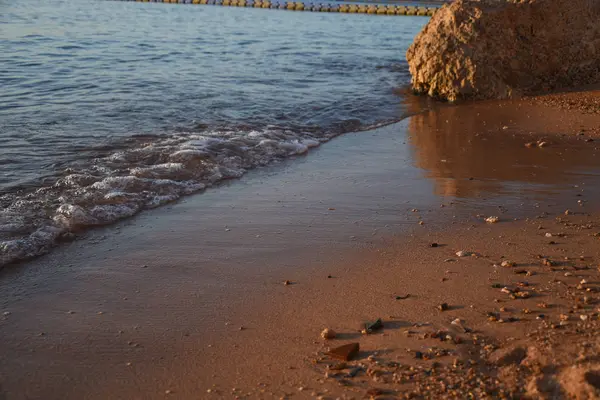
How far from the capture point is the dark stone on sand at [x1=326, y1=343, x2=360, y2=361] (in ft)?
10.4

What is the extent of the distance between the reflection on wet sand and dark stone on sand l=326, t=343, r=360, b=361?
292 centimetres

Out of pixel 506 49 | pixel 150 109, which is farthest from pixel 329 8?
pixel 150 109

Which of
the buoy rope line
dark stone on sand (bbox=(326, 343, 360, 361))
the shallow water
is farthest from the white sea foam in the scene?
the buoy rope line

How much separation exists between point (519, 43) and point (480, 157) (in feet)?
15.5

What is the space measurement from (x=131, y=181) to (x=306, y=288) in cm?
262

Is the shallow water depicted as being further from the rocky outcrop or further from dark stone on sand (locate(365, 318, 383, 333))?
dark stone on sand (locate(365, 318, 383, 333))

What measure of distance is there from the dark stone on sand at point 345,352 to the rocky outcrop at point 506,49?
8047mm

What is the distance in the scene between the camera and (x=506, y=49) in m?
10.8

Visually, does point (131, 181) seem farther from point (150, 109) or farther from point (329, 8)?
point (329, 8)

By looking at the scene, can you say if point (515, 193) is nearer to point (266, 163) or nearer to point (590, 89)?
point (266, 163)

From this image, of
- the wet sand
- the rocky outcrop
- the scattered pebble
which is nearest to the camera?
the wet sand

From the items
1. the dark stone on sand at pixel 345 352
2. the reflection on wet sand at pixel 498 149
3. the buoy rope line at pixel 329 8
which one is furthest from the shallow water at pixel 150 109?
the buoy rope line at pixel 329 8

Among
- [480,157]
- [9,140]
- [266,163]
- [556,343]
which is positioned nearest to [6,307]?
[556,343]

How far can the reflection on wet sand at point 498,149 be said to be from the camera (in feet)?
20.4
